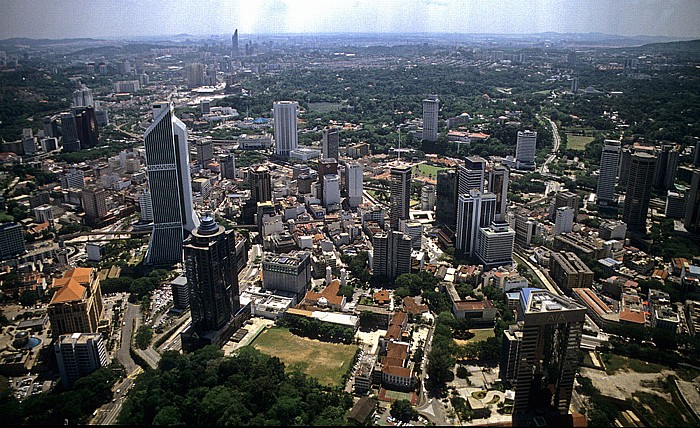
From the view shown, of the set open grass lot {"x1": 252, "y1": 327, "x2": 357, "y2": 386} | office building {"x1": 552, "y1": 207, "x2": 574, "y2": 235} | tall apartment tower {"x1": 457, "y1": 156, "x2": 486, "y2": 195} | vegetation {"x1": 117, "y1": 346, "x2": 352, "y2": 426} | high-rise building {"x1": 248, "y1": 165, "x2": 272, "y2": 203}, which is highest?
tall apartment tower {"x1": 457, "y1": 156, "x2": 486, "y2": 195}

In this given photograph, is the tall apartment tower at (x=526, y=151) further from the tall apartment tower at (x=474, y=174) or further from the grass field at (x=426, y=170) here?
the tall apartment tower at (x=474, y=174)

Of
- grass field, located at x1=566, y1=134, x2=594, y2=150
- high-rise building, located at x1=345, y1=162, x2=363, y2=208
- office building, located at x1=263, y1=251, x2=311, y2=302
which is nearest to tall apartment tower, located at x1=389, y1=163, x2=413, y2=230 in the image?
high-rise building, located at x1=345, y1=162, x2=363, y2=208

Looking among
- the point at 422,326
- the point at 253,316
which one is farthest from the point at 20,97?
the point at 422,326

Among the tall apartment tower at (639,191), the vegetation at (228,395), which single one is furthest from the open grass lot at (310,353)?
the tall apartment tower at (639,191)

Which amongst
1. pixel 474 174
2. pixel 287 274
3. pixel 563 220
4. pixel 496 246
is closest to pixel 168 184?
pixel 287 274

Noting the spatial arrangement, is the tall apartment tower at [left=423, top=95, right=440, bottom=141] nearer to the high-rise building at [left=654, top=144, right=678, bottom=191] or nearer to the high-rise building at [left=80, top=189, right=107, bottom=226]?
the high-rise building at [left=654, top=144, right=678, bottom=191]

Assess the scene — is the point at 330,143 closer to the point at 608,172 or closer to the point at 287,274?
the point at 608,172

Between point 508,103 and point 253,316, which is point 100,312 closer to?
point 253,316
